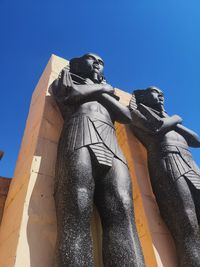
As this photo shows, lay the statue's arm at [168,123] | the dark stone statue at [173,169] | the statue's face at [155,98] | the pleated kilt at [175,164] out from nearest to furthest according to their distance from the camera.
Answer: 1. the dark stone statue at [173,169]
2. the pleated kilt at [175,164]
3. the statue's arm at [168,123]
4. the statue's face at [155,98]

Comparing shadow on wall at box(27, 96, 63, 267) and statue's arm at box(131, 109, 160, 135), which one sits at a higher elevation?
statue's arm at box(131, 109, 160, 135)

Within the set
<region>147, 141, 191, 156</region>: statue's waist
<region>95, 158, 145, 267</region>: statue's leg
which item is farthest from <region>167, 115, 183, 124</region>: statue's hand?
<region>95, 158, 145, 267</region>: statue's leg

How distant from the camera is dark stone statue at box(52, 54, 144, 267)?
2.44 meters

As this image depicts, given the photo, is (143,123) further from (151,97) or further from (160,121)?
(151,97)

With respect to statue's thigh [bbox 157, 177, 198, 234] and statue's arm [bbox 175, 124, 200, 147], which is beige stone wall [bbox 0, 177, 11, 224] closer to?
statue's thigh [bbox 157, 177, 198, 234]

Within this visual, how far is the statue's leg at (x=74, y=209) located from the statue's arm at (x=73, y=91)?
85 cm

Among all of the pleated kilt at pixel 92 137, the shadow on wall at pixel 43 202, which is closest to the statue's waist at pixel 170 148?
the pleated kilt at pixel 92 137

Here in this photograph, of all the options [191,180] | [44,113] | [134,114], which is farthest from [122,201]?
[134,114]

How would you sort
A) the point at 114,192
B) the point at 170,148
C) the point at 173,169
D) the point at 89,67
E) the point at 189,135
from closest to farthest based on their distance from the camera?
the point at 114,192
the point at 173,169
the point at 170,148
the point at 89,67
the point at 189,135

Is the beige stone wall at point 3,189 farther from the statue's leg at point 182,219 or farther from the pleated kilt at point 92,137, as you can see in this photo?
the statue's leg at point 182,219

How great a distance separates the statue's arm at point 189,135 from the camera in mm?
4582

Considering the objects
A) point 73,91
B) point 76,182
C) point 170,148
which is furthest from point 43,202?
point 170,148

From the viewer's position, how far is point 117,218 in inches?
109

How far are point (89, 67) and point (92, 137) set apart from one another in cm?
155
